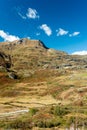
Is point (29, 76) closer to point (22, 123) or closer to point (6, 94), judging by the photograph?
point (6, 94)

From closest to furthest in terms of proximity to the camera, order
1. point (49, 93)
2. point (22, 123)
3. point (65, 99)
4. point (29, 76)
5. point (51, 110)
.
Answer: point (22, 123) → point (51, 110) → point (65, 99) → point (49, 93) → point (29, 76)

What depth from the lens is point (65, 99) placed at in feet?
275

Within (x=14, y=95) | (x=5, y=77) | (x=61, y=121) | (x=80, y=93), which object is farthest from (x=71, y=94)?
(x=5, y=77)

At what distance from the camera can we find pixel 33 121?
3491 centimetres

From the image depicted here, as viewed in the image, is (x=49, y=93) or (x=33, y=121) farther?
(x=49, y=93)

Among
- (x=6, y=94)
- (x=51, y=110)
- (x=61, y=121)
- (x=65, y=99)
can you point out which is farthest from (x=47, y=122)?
(x=6, y=94)

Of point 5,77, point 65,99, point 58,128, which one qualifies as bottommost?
point 58,128

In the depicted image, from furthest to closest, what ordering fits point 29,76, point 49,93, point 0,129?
point 29,76 < point 49,93 < point 0,129

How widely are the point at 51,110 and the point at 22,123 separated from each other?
36.9 feet

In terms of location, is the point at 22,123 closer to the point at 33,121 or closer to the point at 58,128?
the point at 33,121

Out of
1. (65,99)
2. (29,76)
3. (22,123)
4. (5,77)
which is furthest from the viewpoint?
(29,76)

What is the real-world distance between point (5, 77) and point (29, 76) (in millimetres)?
28452

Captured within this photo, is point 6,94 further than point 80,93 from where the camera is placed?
Yes

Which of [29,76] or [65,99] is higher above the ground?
[29,76]
